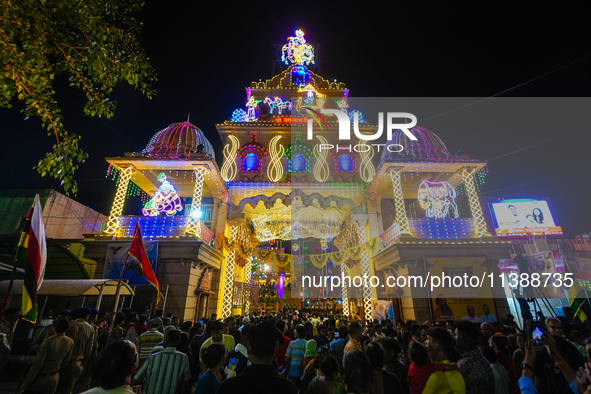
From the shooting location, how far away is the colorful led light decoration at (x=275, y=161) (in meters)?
19.0

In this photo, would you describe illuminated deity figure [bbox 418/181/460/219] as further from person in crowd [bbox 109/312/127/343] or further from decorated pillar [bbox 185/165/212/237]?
person in crowd [bbox 109/312/127/343]

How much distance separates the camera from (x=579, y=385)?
9.80 feet

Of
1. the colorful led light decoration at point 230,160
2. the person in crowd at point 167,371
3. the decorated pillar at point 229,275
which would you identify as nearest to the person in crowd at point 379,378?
the person in crowd at point 167,371

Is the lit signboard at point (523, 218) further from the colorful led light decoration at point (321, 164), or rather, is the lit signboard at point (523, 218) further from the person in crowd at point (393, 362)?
the person in crowd at point (393, 362)

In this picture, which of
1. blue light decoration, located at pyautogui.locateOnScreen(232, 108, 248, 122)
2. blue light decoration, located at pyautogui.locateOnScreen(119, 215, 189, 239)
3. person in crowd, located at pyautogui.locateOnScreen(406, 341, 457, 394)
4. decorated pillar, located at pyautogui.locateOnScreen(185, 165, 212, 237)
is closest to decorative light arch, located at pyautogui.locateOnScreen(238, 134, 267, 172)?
blue light decoration, located at pyautogui.locateOnScreen(232, 108, 248, 122)

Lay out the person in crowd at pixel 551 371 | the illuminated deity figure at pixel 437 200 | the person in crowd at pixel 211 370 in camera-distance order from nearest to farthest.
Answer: the person in crowd at pixel 211 370, the person in crowd at pixel 551 371, the illuminated deity figure at pixel 437 200

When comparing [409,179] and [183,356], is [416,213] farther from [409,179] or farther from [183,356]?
[183,356]

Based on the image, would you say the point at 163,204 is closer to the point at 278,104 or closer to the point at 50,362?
the point at 50,362

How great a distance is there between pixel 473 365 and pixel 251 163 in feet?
57.8

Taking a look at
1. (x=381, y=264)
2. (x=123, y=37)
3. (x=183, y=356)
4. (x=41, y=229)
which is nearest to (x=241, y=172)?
(x=381, y=264)

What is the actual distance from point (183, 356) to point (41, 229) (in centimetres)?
355

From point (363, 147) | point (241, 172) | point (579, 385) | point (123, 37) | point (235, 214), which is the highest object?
point (363, 147)

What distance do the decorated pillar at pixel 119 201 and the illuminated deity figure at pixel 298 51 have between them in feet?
59.1

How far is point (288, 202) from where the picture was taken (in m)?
17.2
